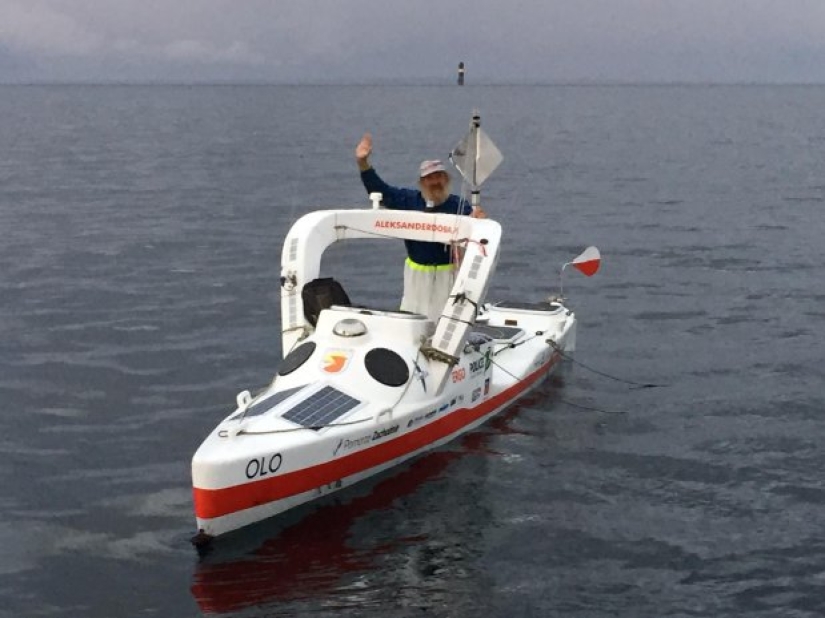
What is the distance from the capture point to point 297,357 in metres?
14.8

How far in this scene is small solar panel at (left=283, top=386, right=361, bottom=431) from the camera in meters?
13.3

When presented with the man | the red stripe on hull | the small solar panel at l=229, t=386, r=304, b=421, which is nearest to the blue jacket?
the man

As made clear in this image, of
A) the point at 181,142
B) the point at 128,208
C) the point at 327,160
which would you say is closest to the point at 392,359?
the point at 128,208

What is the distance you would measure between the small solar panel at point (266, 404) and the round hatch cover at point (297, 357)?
580 millimetres

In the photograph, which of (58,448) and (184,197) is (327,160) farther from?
(58,448)

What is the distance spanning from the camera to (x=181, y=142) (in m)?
81.8

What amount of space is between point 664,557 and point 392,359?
4.52 metres

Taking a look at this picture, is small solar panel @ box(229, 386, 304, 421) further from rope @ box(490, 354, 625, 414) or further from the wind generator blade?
the wind generator blade

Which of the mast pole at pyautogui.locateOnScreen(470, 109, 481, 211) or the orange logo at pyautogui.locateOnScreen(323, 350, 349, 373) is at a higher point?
the mast pole at pyautogui.locateOnScreen(470, 109, 481, 211)

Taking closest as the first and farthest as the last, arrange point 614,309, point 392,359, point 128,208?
1. point 392,359
2. point 614,309
3. point 128,208

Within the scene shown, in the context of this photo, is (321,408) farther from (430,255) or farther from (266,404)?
(430,255)

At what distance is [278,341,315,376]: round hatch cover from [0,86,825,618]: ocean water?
1989mm

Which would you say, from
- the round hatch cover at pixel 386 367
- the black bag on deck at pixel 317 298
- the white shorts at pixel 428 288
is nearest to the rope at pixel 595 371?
the white shorts at pixel 428 288

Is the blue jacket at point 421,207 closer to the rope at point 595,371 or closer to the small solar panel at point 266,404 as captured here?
the small solar panel at point 266,404
